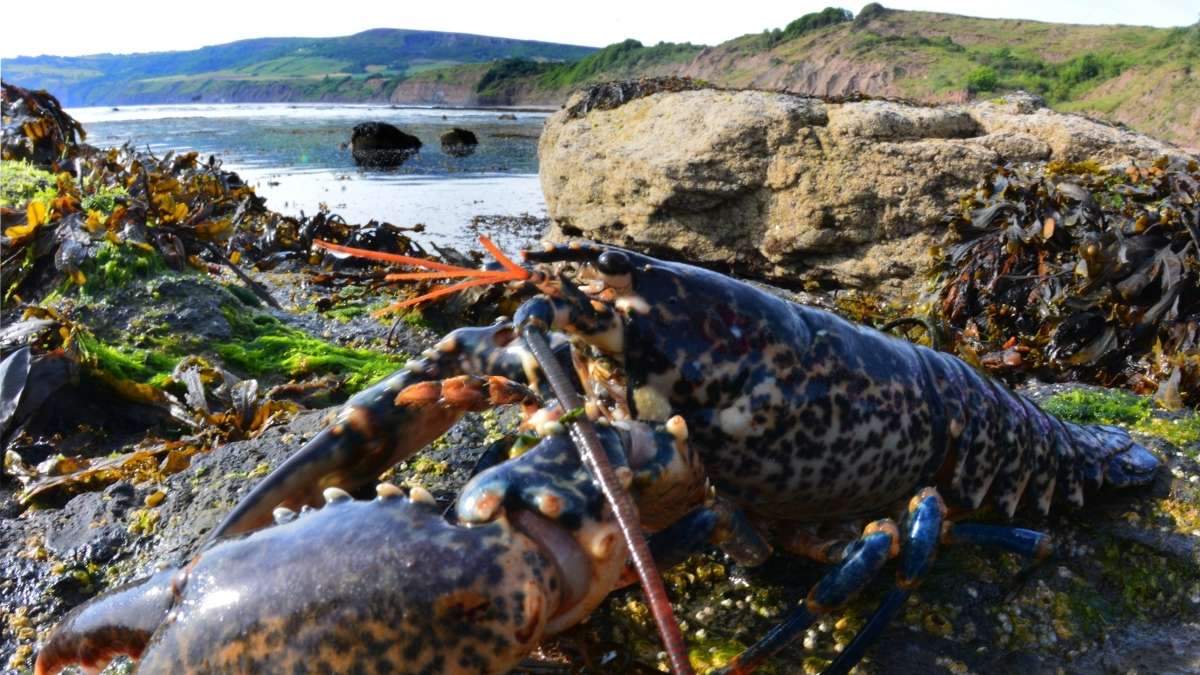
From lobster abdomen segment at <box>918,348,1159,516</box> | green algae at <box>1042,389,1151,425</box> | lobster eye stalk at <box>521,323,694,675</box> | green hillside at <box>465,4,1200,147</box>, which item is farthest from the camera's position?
green hillside at <box>465,4,1200,147</box>

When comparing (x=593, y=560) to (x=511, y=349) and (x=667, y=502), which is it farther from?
(x=511, y=349)

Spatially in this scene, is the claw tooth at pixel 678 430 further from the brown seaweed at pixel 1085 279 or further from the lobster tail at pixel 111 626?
the brown seaweed at pixel 1085 279

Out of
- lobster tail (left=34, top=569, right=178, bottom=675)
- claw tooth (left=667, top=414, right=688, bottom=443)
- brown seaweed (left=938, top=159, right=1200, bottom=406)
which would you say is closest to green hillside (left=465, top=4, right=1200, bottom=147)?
brown seaweed (left=938, top=159, right=1200, bottom=406)

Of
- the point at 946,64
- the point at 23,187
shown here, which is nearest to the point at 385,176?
the point at 23,187

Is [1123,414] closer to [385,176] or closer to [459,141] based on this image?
[385,176]

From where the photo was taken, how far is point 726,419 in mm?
2428

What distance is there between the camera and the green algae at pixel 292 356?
476 centimetres

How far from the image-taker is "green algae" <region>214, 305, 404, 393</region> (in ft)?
15.6

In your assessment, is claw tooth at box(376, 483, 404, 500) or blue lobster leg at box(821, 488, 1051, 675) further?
blue lobster leg at box(821, 488, 1051, 675)

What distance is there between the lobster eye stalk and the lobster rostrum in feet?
0.11

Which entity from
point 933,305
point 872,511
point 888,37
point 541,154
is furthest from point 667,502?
point 888,37

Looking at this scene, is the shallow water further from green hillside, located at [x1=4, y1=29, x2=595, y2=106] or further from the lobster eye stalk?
green hillside, located at [x1=4, y1=29, x2=595, y2=106]

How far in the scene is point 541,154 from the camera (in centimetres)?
1170

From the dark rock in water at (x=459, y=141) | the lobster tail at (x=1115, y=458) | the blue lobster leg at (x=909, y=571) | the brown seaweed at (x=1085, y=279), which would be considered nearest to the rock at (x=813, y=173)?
the brown seaweed at (x=1085, y=279)
